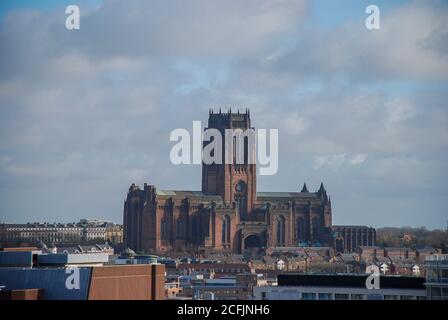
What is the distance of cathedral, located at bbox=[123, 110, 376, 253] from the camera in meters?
124

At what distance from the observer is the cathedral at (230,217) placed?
408 feet

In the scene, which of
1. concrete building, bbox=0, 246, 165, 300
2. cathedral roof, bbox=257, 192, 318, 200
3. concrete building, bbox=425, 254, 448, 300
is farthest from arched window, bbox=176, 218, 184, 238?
concrete building, bbox=0, 246, 165, 300

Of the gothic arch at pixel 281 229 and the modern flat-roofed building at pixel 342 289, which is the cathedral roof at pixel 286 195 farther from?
the modern flat-roofed building at pixel 342 289

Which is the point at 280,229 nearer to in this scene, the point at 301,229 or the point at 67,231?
the point at 301,229

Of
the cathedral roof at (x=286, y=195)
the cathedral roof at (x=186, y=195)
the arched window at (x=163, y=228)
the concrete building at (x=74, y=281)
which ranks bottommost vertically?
the concrete building at (x=74, y=281)

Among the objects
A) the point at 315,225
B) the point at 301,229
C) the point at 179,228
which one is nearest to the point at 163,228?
the point at 179,228

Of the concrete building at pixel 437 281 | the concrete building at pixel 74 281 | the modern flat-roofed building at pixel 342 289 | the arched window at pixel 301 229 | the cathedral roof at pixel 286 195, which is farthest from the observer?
the cathedral roof at pixel 286 195

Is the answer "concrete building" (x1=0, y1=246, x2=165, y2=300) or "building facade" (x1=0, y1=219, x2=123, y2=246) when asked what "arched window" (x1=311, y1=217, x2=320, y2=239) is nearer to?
"building facade" (x1=0, y1=219, x2=123, y2=246)

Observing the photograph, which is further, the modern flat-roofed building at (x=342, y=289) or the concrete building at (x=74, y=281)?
the modern flat-roofed building at (x=342, y=289)

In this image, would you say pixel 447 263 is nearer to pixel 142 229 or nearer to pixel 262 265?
pixel 262 265

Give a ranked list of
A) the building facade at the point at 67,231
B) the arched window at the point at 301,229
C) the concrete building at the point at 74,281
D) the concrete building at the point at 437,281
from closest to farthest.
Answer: the concrete building at the point at 74,281 < the concrete building at the point at 437,281 < the building facade at the point at 67,231 < the arched window at the point at 301,229

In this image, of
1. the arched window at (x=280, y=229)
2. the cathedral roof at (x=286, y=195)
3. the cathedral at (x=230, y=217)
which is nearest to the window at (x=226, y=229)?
the cathedral at (x=230, y=217)

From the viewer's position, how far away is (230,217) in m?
128

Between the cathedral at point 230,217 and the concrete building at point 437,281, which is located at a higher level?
the cathedral at point 230,217
